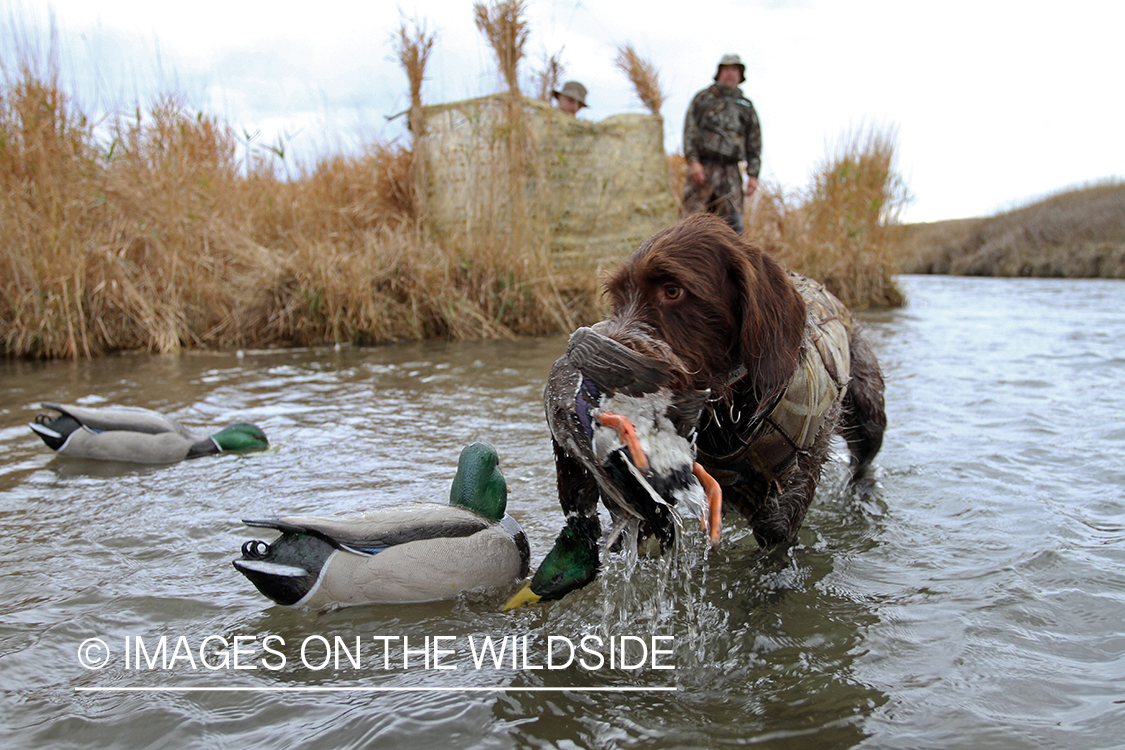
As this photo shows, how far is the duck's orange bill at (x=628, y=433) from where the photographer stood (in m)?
1.76

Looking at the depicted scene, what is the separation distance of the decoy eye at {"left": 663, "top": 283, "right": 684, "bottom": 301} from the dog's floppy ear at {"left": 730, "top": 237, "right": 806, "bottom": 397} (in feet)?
0.71

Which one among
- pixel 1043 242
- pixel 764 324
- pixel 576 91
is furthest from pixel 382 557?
pixel 1043 242

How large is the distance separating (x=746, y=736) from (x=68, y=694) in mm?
1925

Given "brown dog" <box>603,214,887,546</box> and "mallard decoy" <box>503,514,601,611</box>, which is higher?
"brown dog" <box>603,214,887,546</box>

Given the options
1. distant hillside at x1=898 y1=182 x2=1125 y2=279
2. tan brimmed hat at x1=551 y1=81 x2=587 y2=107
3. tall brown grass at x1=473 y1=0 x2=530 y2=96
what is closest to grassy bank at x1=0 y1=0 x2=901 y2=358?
tall brown grass at x1=473 y1=0 x2=530 y2=96

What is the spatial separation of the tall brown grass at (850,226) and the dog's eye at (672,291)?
33.2ft

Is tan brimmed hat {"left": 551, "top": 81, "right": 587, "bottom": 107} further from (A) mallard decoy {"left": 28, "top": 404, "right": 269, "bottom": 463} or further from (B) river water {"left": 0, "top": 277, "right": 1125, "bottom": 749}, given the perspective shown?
(A) mallard decoy {"left": 28, "top": 404, "right": 269, "bottom": 463}

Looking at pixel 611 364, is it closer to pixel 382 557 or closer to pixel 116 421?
pixel 382 557

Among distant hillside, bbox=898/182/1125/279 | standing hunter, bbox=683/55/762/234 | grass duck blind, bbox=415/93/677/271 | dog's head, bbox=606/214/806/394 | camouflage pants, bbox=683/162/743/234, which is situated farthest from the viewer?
distant hillside, bbox=898/182/1125/279

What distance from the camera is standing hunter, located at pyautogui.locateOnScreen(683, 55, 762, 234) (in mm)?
8531

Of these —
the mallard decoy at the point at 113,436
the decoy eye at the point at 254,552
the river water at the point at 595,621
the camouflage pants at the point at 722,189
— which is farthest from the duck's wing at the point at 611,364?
the camouflage pants at the point at 722,189

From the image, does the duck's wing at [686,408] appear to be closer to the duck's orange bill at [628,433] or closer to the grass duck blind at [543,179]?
the duck's orange bill at [628,433]

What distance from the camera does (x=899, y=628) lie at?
257cm

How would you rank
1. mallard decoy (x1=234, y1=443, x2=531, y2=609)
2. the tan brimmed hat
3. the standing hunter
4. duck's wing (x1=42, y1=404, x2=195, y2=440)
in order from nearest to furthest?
mallard decoy (x1=234, y1=443, x2=531, y2=609), duck's wing (x1=42, y1=404, x2=195, y2=440), the standing hunter, the tan brimmed hat
